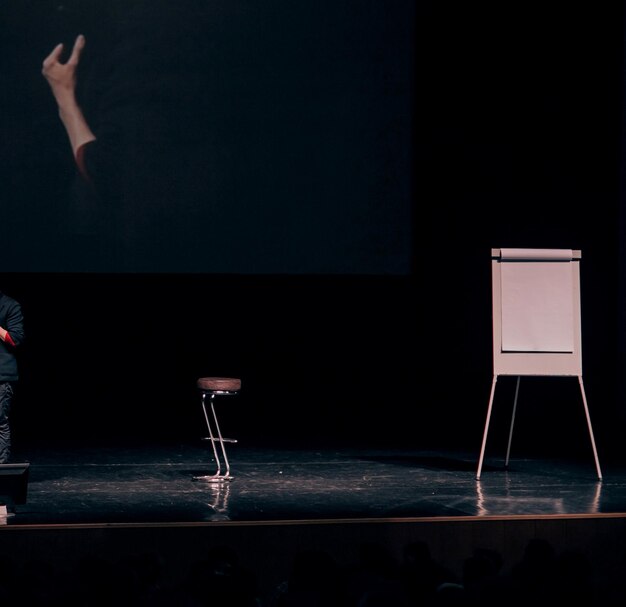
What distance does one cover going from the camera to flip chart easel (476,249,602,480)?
5691 millimetres

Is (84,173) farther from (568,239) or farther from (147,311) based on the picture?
(568,239)

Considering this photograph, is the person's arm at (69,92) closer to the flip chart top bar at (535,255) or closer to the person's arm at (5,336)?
the person's arm at (5,336)

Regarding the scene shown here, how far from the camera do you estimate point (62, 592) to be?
2.46 m

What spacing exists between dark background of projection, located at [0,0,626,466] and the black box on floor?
2.61 m

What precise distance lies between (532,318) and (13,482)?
2767 millimetres

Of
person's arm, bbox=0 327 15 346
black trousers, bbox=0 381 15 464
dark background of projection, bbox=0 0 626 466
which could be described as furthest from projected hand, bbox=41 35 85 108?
black trousers, bbox=0 381 15 464

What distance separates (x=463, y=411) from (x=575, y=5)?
2922 mm

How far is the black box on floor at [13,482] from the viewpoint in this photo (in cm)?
453

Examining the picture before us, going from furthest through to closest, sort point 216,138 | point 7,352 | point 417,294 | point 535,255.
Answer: point 417,294 → point 216,138 → point 535,255 → point 7,352

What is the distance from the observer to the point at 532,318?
570 centimetres

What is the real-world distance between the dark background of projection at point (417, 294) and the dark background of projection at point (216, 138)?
1.6 inches

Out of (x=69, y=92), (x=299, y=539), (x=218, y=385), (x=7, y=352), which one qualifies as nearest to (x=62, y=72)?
(x=69, y=92)

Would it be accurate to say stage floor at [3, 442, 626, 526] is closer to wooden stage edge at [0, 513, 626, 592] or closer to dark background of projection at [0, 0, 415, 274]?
wooden stage edge at [0, 513, 626, 592]

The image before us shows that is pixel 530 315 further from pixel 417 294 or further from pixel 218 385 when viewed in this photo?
pixel 417 294
